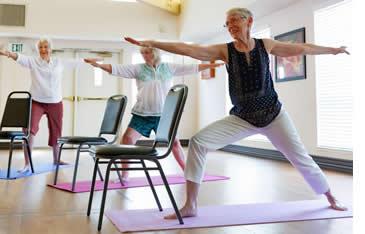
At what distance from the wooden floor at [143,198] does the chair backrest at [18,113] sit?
646 millimetres

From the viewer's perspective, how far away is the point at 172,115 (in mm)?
2238

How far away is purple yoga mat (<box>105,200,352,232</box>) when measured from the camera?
2.16 meters

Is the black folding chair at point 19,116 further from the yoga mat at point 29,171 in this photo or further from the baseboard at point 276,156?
the baseboard at point 276,156

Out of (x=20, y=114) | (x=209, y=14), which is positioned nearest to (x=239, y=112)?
(x=20, y=114)

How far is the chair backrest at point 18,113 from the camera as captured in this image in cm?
418

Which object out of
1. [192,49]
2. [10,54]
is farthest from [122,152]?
[10,54]

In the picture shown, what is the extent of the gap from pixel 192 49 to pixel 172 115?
0.45m

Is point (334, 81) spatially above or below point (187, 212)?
above

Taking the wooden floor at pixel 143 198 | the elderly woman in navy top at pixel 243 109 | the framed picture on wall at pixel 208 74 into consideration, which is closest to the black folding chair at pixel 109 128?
the wooden floor at pixel 143 198

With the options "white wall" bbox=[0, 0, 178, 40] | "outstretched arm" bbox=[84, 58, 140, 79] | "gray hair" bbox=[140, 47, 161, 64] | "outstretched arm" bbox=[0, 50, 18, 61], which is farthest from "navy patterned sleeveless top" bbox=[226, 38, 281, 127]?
"white wall" bbox=[0, 0, 178, 40]

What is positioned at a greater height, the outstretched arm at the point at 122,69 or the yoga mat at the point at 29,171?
the outstretched arm at the point at 122,69

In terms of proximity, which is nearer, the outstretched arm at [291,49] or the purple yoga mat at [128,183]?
the outstretched arm at [291,49]

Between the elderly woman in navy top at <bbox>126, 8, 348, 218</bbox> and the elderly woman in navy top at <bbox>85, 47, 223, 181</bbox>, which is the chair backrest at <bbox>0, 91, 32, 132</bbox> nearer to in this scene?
the elderly woman in navy top at <bbox>85, 47, 223, 181</bbox>

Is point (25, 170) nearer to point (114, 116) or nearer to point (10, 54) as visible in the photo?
point (10, 54)
